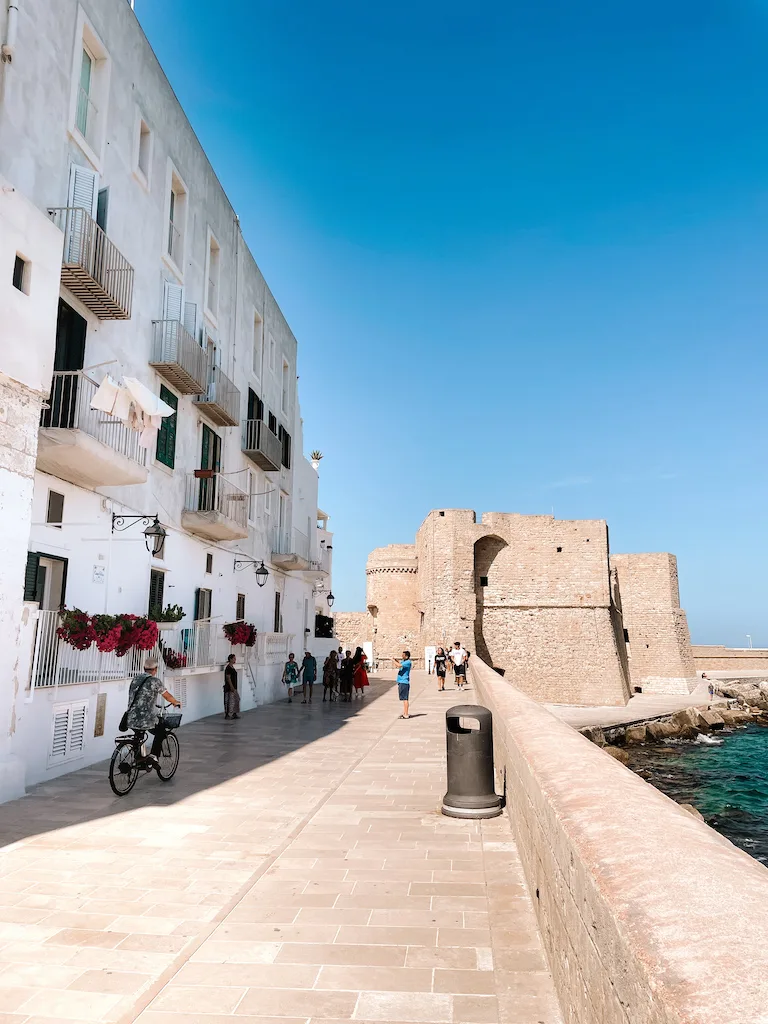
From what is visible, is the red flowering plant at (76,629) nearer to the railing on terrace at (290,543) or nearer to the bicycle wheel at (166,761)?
the bicycle wheel at (166,761)

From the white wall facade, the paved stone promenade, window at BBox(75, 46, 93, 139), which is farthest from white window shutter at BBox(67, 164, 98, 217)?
the paved stone promenade

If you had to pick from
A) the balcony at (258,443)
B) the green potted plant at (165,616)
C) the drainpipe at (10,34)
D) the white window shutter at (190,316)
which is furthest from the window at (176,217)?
the green potted plant at (165,616)

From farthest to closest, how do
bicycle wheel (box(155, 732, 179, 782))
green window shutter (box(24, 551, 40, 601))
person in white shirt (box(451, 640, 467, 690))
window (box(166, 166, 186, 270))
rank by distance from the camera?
person in white shirt (box(451, 640, 467, 690))
window (box(166, 166, 186, 270))
green window shutter (box(24, 551, 40, 601))
bicycle wheel (box(155, 732, 179, 782))

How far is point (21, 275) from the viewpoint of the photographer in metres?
8.99

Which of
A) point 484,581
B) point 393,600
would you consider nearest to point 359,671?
point 484,581

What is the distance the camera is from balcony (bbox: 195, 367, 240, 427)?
16500mm

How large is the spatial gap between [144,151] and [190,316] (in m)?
3.32

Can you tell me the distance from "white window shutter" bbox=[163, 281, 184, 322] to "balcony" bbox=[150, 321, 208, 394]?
0.41 m

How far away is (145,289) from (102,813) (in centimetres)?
970

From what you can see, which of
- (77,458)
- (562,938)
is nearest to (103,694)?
(77,458)

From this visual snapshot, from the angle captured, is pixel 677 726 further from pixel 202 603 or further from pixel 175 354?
pixel 175 354

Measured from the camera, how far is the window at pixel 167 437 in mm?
14654

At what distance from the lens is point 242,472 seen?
20.0 m

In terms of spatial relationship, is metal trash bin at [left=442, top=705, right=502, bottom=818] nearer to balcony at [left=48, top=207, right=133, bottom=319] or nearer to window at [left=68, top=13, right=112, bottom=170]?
balcony at [left=48, top=207, right=133, bottom=319]
